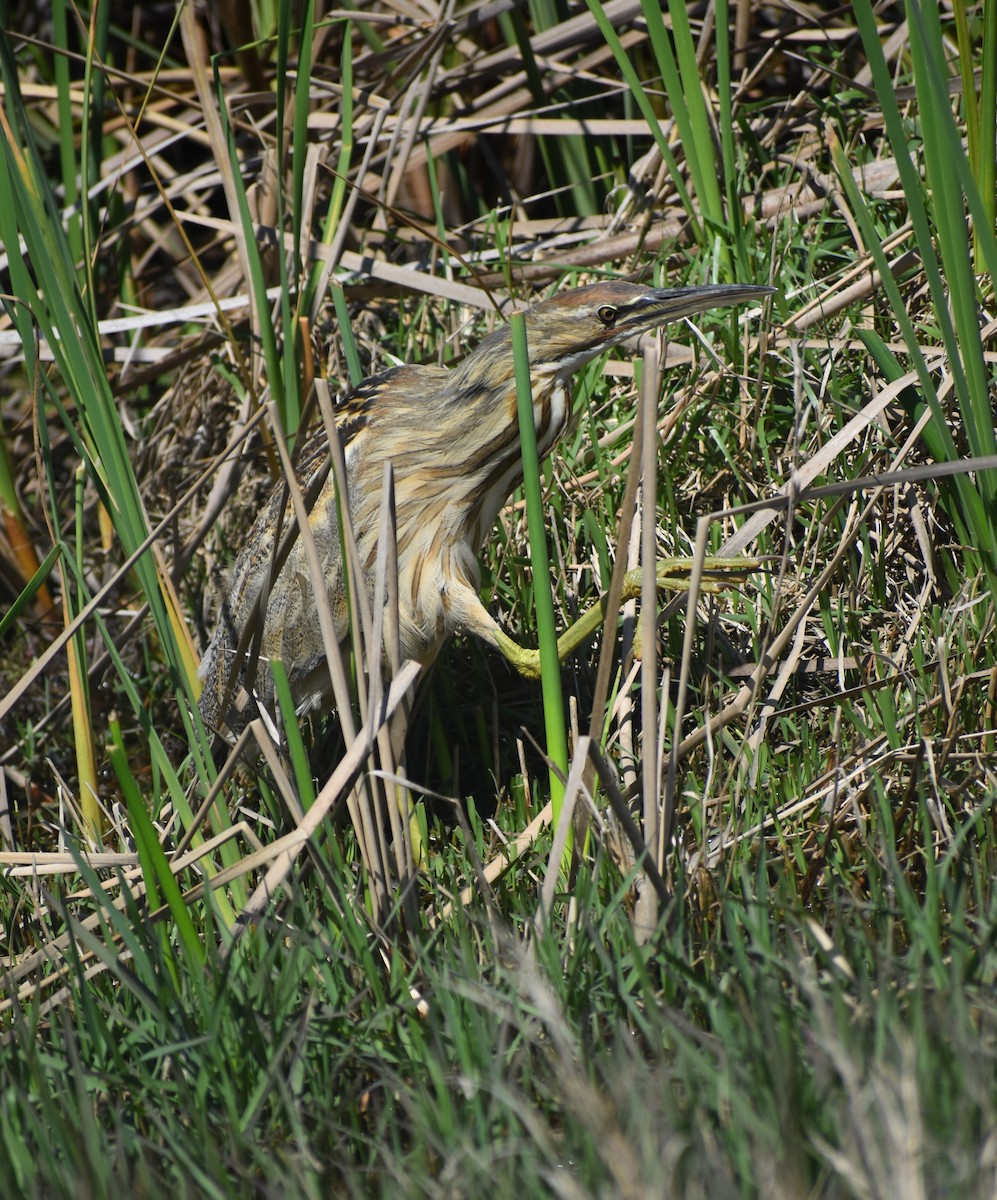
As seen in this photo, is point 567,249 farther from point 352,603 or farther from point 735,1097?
point 735,1097

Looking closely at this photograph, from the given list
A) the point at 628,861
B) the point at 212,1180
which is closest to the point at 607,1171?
the point at 212,1180

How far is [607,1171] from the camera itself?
1174mm

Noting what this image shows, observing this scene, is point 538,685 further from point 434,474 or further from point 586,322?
point 586,322

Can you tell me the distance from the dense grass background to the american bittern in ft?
0.67

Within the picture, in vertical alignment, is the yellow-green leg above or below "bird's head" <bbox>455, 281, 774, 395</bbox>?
below

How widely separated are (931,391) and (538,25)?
2.00m

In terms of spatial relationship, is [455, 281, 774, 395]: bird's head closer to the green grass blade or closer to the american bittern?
the american bittern

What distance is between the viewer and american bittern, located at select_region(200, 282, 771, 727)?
7.72ft

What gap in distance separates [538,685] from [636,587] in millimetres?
692

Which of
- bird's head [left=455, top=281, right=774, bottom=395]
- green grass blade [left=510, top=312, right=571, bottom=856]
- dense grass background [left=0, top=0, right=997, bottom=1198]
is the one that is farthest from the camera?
bird's head [left=455, top=281, right=774, bottom=395]

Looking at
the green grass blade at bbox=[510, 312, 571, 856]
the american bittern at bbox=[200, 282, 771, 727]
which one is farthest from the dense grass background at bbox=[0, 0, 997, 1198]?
the american bittern at bbox=[200, 282, 771, 727]

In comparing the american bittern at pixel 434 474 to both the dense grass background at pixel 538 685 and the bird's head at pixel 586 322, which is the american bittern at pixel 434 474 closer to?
the bird's head at pixel 586 322

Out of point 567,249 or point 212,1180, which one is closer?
point 212,1180

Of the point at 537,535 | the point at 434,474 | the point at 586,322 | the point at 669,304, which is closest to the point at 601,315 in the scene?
the point at 586,322
